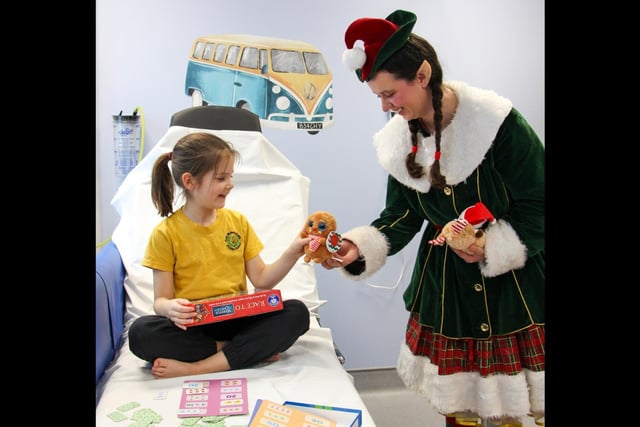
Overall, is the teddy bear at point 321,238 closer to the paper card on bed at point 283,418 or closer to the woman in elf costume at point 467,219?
the woman in elf costume at point 467,219

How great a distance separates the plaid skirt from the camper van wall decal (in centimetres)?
134

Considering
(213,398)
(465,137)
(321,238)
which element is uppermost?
(465,137)

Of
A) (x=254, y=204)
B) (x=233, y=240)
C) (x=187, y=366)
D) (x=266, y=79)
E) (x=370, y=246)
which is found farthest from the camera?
(x=266, y=79)

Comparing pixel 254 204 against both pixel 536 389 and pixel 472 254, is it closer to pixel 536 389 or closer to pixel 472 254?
pixel 472 254

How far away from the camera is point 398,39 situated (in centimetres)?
106

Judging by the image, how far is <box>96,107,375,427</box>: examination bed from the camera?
127 centimetres

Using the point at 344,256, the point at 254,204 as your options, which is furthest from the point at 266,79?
the point at 344,256

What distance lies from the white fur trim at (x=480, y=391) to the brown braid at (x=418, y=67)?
1.43ft

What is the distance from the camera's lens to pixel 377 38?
1.08 meters

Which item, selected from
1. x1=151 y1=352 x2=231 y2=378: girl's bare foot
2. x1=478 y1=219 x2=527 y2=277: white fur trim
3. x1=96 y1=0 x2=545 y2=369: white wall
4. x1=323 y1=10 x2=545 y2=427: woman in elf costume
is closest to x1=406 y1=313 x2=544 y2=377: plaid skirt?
x1=323 y1=10 x2=545 y2=427: woman in elf costume

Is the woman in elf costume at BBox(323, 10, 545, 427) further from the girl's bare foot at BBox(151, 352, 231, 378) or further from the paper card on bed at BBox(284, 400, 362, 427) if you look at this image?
the girl's bare foot at BBox(151, 352, 231, 378)

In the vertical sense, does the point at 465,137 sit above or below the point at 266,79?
below

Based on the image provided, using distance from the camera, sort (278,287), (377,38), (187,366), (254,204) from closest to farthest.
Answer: (377,38) → (187,366) → (278,287) → (254,204)

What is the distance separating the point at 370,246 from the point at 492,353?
0.37m
